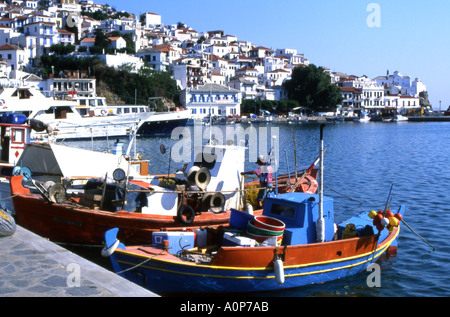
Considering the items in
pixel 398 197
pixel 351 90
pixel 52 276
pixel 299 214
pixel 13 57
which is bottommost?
pixel 398 197

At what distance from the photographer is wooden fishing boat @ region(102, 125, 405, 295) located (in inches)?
377

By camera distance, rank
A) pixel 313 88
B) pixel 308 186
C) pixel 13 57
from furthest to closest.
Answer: pixel 313 88 < pixel 13 57 < pixel 308 186

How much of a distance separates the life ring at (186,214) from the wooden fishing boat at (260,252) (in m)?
0.83

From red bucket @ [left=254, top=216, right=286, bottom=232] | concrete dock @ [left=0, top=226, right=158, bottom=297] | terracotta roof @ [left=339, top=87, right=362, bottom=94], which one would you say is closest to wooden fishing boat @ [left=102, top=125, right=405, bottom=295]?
red bucket @ [left=254, top=216, right=286, bottom=232]

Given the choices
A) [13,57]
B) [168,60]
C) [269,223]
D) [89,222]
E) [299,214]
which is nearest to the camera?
[269,223]

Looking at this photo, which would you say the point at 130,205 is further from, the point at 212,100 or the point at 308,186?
the point at 212,100

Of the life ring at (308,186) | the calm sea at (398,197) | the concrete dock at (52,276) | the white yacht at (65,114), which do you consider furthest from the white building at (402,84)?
the concrete dock at (52,276)

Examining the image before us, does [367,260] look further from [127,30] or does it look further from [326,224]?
[127,30]

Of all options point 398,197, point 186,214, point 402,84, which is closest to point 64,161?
point 186,214

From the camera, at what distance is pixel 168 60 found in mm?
101062

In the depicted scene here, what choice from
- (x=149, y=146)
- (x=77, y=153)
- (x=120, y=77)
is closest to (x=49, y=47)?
(x=120, y=77)

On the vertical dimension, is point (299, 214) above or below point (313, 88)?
below

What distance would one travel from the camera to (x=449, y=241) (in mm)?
14617

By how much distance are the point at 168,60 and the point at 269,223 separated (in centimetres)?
9419
